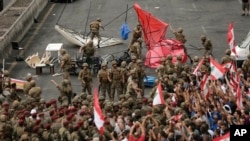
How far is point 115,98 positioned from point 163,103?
5981mm

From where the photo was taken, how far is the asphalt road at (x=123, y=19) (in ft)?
109

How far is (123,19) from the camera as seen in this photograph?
39.4 m

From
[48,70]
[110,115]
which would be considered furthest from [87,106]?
[48,70]

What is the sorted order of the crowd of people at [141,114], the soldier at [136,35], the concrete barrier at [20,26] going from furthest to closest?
the concrete barrier at [20,26]
the soldier at [136,35]
the crowd of people at [141,114]

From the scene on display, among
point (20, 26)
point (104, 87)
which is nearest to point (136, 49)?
point (104, 87)

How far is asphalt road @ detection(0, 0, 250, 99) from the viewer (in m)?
33.1

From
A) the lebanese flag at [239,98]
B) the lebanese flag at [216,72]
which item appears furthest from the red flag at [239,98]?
the lebanese flag at [216,72]

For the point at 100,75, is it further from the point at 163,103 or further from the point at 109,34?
the point at 109,34

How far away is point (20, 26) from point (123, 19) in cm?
585

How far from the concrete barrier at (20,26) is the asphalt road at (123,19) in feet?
1.03

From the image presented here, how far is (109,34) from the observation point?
36188mm

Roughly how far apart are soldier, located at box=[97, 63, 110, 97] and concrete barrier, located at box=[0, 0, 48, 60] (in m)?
7.33

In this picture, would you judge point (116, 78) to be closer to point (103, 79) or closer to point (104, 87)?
point (103, 79)

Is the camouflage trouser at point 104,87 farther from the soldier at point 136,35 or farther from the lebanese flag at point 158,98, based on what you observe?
the soldier at point 136,35
